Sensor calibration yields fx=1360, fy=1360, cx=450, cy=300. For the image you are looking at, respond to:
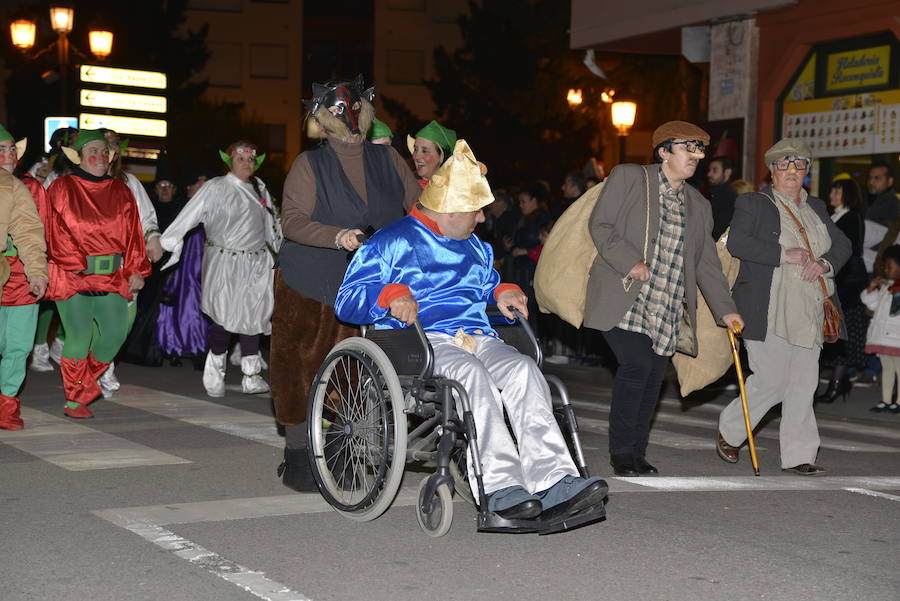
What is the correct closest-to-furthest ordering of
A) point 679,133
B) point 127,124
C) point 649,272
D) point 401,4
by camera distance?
point 649,272
point 679,133
point 127,124
point 401,4

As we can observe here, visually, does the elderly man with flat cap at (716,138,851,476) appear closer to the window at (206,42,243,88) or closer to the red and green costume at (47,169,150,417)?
the red and green costume at (47,169,150,417)

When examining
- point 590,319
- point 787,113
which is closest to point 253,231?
point 590,319

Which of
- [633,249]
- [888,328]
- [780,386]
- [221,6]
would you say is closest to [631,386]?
[633,249]

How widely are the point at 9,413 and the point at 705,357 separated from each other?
450 cm

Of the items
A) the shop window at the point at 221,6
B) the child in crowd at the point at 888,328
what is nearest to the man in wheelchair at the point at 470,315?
the child in crowd at the point at 888,328

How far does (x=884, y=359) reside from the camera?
1122 centimetres

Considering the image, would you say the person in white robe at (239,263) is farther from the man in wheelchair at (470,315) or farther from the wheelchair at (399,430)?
the man in wheelchair at (470,315)

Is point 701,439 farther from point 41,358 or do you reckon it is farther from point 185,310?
point 41,358

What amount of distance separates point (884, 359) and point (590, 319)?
15.3 ft

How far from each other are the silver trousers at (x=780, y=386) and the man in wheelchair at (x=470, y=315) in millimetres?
2345

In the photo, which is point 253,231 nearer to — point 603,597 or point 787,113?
point 603,597

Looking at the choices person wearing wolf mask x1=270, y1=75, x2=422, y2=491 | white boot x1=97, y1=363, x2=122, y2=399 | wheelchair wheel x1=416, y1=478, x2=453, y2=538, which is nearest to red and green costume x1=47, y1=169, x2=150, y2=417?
white boot x1=97, y1=363, x2=122, y2=399

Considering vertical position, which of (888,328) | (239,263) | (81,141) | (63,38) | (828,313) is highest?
(63,38)

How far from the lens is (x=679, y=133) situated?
7484mm
